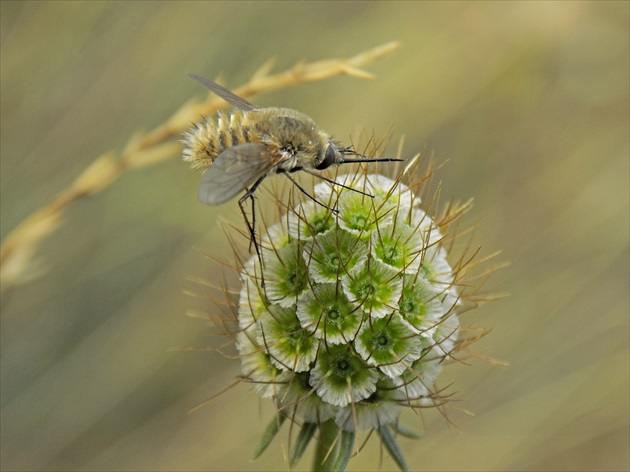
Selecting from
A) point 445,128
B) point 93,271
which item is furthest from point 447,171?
point 93,271

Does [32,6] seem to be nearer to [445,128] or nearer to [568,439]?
[445,128]

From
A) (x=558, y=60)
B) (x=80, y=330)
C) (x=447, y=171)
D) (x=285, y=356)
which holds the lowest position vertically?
(x=285, y=356)

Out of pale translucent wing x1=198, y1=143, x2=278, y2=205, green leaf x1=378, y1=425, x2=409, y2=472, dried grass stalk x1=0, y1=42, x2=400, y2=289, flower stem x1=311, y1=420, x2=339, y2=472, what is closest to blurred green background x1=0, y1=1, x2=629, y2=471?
dried grass stalk x1=0, y1=42, x2=400, y2=289

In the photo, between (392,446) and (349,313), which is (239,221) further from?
(392,446)

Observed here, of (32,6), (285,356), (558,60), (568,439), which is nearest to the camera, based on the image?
(285,356)

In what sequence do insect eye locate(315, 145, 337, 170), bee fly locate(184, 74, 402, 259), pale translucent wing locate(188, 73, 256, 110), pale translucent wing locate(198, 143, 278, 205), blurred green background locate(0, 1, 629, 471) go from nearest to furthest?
pale translucent wing locate(198, 143, 278, 205) < bee fly locate(184, 74, 402, 259) < insect eye locate(315, 145, 337, 170) < pale translucent wing locate(188, 73, 256, 110) < blurred green background locate(0, 1, 629, 471)

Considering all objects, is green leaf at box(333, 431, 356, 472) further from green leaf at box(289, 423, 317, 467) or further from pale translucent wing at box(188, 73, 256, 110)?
pale translucent wing at box(188, 73, 256, 110)
